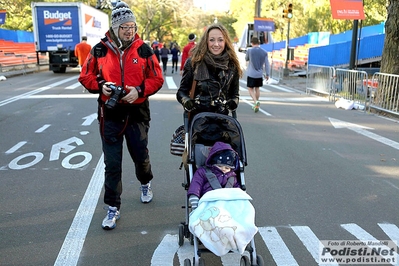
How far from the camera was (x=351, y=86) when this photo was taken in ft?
40.2

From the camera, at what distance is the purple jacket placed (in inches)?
123

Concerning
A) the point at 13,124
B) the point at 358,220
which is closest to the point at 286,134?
the point at 358,220

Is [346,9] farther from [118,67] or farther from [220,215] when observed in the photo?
[220,215]

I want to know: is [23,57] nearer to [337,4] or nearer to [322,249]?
[337,4]

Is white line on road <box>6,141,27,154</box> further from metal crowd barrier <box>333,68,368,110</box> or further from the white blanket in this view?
metal crowd barrier <box>333,68,368,110</box>

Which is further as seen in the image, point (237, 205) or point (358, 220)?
point (358, 220)

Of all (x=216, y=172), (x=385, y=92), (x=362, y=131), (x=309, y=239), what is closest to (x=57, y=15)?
(x=385, y=92)

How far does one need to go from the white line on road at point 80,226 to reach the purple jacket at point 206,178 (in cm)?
119

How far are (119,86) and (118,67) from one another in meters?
0.23

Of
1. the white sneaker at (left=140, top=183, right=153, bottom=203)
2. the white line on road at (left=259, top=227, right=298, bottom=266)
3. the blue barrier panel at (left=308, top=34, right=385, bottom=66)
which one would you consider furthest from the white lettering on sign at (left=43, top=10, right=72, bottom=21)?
the white line on road at (left=259, top=227, right=298, bottom=266)

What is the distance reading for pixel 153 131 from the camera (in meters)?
8.20

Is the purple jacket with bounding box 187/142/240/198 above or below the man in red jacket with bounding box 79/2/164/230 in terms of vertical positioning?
below

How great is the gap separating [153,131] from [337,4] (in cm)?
888

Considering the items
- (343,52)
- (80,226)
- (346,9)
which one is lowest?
(80,226)
